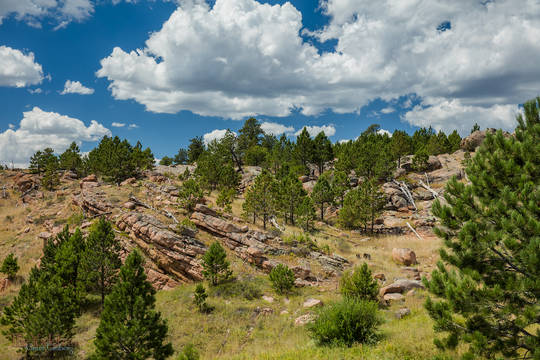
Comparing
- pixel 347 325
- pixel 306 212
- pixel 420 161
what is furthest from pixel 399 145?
pixel 347 325

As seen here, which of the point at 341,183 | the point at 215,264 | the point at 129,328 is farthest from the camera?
the point at 341,183

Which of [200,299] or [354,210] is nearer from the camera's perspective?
[200,299]

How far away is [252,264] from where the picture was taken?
24.0 meters

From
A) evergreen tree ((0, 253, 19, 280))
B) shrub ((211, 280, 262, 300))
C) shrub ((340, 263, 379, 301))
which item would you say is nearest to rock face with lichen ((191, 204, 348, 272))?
shrub ((211, 280, 262, 300))

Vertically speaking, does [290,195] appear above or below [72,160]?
below

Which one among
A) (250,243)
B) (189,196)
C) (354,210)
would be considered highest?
(189,196)

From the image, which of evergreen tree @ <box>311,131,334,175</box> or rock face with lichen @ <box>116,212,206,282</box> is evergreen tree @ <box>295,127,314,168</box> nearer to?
evergreen tree @ <box>311,131,334,175</box>

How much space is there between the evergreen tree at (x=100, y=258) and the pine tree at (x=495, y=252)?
20.4 metres

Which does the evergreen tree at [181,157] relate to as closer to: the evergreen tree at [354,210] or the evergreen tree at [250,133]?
the evergreen tree at [250,133]

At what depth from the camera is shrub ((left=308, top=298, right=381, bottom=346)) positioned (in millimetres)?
10484

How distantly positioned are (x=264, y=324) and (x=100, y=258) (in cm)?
1262

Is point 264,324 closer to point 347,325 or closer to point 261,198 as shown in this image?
point 347,325

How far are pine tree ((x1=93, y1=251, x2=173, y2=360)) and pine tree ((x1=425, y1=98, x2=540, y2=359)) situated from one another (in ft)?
36.6

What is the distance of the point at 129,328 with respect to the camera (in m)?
11.4
